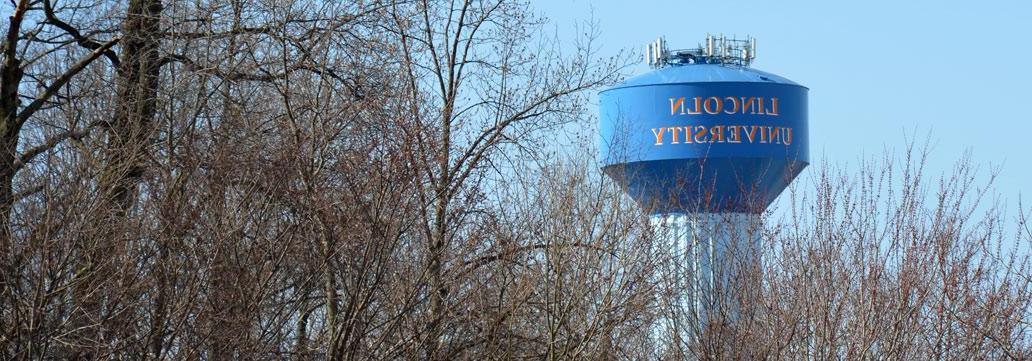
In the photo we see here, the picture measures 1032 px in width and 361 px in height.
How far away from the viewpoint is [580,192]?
14977mm

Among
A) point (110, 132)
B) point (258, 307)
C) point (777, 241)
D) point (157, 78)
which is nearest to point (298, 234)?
point (258, 307)

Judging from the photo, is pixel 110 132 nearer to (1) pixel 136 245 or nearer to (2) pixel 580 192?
(1) pixel 136 245

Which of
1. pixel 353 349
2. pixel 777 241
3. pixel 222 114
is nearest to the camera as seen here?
pixel 353 349

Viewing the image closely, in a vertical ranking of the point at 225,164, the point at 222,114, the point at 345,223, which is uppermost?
the point at 222,114

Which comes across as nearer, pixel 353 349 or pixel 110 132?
pixel 353 349

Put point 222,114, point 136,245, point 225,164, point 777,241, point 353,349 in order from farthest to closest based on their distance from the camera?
point 777,241, point 222,114, point 225,164, point 136,245, point 353,349

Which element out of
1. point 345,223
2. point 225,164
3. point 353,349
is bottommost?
point 353,349

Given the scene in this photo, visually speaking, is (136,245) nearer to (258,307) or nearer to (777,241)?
(258,307)

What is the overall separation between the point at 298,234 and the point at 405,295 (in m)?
1.19

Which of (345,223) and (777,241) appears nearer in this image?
(345,223)

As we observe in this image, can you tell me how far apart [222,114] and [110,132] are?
40.8 inches

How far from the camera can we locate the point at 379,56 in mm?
14680

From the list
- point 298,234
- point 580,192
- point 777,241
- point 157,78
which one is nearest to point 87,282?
point 298,234

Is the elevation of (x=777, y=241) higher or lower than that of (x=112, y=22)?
lower
